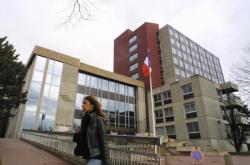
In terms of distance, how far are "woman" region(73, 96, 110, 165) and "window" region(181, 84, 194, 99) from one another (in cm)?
2518

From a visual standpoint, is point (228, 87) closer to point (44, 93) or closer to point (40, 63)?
point (44, 93)

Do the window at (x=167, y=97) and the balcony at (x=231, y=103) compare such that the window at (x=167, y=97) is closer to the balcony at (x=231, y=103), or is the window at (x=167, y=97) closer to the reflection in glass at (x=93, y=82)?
the balcony at (x=231, y=103)

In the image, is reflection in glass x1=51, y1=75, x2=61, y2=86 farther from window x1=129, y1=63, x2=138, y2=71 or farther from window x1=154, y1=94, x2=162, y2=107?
window x1=129, y1=63, x2=138, y2=71

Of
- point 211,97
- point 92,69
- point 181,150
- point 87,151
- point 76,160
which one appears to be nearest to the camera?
point 87,151

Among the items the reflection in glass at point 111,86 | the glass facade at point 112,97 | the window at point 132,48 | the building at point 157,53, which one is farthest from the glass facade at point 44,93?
the window at point 132,48

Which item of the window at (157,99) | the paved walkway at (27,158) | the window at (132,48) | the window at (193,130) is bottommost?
the paved walkway at (27,158)

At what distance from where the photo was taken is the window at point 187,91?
87.0 ft

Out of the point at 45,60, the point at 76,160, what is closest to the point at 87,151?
the point at 76,160

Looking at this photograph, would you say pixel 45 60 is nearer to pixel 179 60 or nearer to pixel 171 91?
pixel 171 91

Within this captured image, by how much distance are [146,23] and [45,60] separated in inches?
1025

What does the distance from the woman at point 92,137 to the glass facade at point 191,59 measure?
3995 cm

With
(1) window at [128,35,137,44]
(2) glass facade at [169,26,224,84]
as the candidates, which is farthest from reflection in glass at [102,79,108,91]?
(2) glass facade at [169,26,224,84]

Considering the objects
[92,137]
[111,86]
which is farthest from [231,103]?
[92,137]

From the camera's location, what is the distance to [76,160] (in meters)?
6.84
